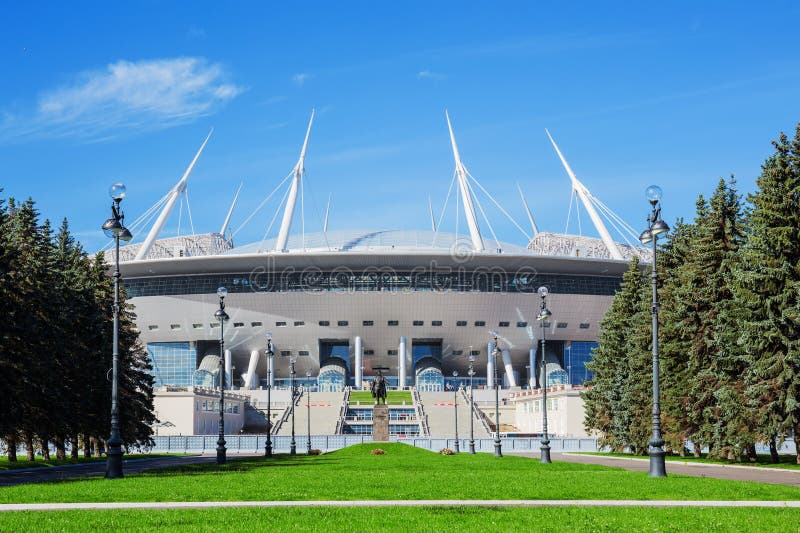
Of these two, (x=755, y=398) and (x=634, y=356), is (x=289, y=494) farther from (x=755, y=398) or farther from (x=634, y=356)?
(x=634, y=356)

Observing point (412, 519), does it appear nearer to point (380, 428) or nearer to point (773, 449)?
point (773, 449)

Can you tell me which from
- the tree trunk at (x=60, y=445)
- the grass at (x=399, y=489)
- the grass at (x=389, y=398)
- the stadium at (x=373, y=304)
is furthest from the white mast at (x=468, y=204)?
the grass at (x=399, y=489)

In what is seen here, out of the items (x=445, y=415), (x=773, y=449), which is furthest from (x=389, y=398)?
(x=773, y=449)

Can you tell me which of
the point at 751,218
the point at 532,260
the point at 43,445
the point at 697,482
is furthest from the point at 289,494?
the point at 532,260

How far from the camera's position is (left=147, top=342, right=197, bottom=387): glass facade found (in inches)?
4358

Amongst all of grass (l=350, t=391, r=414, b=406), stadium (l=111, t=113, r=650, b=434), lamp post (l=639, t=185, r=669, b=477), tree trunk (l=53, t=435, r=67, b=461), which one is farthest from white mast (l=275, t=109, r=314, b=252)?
lamp post (l=639, t=185, r=669, b=477)

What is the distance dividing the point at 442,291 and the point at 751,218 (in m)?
66.8

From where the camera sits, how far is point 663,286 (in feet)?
145

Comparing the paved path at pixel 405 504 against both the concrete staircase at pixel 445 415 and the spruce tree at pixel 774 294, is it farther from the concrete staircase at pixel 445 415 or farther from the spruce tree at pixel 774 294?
the concrete staircase at pixel 445 415

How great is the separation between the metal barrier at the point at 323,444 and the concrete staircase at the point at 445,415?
948 centimetres

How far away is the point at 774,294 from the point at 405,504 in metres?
21.5

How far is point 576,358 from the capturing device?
110 m

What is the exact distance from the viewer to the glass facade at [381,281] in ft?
325

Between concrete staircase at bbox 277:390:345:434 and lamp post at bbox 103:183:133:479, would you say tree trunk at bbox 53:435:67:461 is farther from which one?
concrete staircase at bbox 277:390:345:434
